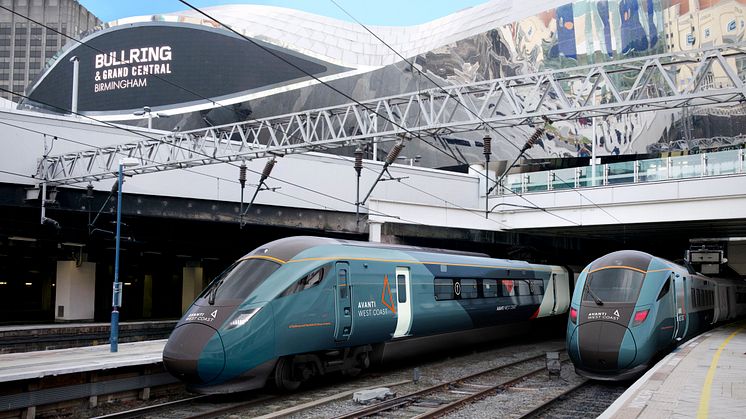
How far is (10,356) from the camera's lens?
57.5 feet

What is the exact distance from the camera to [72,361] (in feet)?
51.6

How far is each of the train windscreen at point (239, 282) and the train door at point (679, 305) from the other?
1119cm

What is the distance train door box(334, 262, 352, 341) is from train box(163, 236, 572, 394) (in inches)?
0.9

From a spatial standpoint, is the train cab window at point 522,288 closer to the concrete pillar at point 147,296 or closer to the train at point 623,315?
the train at point 623,315

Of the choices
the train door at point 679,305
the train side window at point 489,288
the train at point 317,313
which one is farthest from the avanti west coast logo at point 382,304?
the train door at point 679,305

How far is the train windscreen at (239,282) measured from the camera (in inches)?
553

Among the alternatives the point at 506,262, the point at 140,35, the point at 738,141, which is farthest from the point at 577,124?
the point at 140,35

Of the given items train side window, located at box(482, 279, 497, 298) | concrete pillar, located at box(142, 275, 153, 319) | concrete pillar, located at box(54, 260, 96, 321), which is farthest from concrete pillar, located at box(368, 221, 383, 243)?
concrete pillar, located at box(142, 275, 153, 319)

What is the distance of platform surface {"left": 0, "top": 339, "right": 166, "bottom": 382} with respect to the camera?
43.8ft

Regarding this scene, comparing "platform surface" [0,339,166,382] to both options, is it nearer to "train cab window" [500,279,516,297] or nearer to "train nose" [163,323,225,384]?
"train nose" [163,323,225,384]

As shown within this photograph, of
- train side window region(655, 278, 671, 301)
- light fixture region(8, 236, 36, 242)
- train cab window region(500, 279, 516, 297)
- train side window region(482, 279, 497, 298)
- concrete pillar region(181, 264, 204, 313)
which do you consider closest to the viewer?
train side window region(655, 278, 671, 301)

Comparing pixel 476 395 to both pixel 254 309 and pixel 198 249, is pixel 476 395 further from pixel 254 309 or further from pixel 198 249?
pixel 198 249

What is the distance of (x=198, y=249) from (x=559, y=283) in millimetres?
22886

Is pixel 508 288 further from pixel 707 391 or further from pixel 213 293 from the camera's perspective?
pixel 213 293
